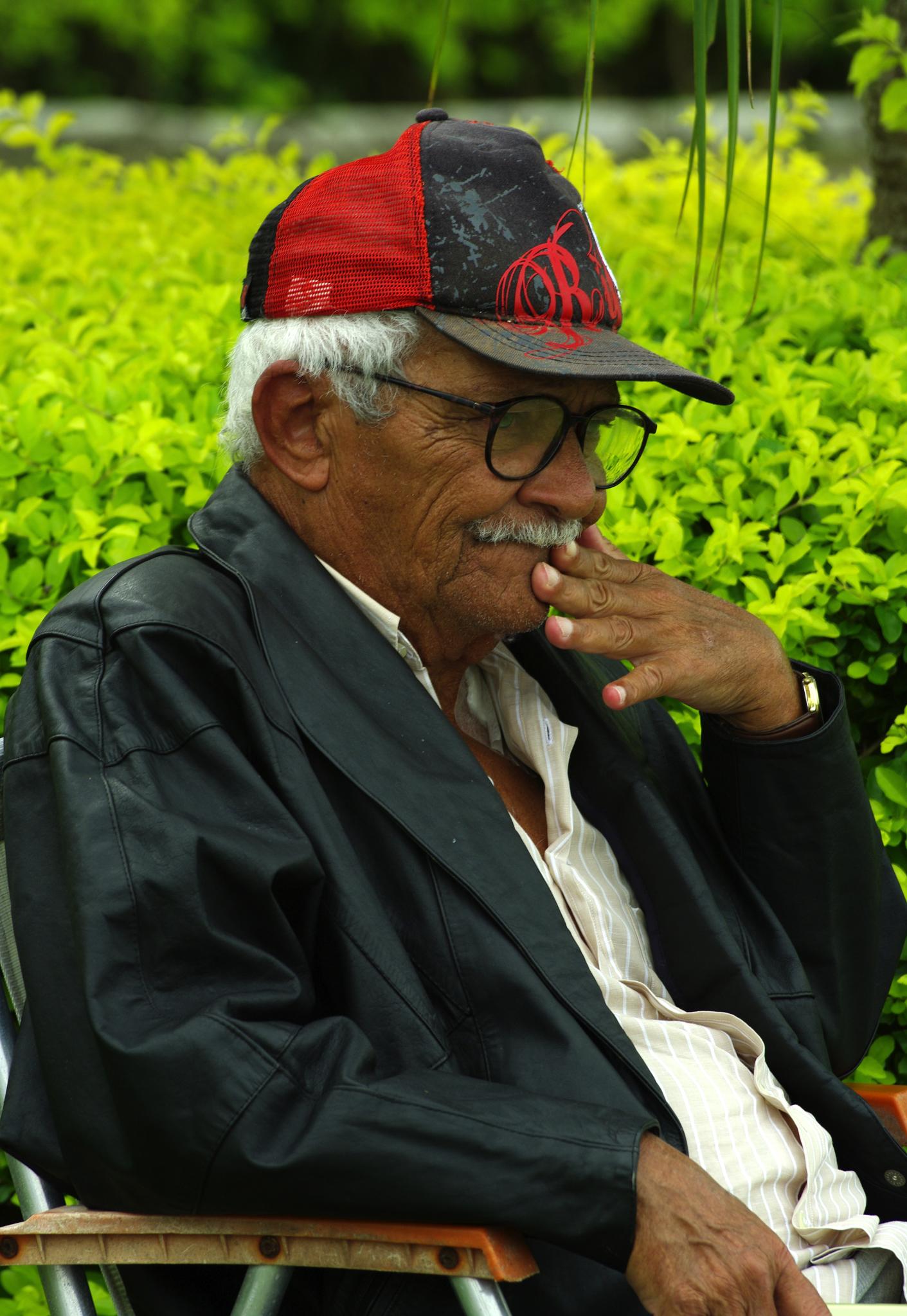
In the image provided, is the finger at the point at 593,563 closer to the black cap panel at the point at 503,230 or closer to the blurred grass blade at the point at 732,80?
the black cap panel at the point at 503,230

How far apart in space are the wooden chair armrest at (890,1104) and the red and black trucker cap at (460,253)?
1.25m

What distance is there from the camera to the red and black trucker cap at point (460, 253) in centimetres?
218

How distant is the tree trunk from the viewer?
470 centimetres

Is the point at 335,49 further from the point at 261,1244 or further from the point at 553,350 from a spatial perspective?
the point at 261,1244

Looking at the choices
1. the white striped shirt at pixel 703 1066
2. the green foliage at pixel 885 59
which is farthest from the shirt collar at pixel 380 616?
the green foliage at pixel 885 59

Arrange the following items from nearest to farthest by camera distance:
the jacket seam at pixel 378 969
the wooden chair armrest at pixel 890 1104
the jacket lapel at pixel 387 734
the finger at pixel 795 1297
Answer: the finger at pixel 795 1297, the jacket seam at pixel 378 969, the jacket lapel at pixel 387 734, the wooden chair armrest at pixel 890 1104

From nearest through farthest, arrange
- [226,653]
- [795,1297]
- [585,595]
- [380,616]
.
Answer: [795,1297]
[226,653]
[380,616]
[585,595]

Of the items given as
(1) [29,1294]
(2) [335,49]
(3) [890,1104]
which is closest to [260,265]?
(3) [890,1104]

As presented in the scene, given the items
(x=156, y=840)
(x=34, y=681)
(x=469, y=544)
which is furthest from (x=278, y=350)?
(x=156, y=840)

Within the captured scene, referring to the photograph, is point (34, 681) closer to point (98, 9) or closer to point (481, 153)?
point (481, 153)

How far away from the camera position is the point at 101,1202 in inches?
74.9

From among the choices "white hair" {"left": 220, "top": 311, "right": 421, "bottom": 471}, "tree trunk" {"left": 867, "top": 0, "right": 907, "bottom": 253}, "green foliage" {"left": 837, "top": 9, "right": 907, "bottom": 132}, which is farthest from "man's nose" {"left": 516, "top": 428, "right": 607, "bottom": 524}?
"tree trunk" {"left": 867, "top": 0, "right": 907, "bottom": 253}

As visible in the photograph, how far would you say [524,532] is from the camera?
7.54ft

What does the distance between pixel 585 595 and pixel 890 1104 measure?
102 cm
